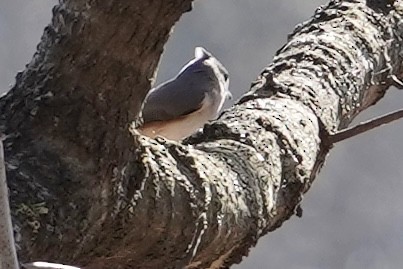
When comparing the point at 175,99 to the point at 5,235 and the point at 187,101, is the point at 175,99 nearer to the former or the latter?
the point at 187,101

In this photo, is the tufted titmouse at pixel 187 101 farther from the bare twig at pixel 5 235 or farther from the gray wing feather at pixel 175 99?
the bare twig at pixel 5 235

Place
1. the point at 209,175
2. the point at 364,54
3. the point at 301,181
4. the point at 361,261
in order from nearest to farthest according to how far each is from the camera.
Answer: the point at 209,175
the point at 301,181
the point at 364,54
the point at 361,261

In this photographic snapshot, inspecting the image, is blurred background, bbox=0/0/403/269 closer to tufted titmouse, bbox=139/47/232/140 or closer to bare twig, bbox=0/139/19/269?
tufted titmouse, bbox=139/47/232/140

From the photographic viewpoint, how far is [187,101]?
72.0 inches

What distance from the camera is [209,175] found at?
773 millimetres

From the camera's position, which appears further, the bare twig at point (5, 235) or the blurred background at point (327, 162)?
the blurred background at point (327, 162)

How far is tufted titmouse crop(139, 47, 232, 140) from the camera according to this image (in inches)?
68.0

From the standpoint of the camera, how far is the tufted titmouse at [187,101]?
1728 mm

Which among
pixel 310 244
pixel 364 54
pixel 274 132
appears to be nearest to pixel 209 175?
pixel 274 132

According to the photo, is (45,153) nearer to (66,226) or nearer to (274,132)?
(66,226)

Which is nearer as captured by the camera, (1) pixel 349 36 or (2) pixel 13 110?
(2) pixel 13 110

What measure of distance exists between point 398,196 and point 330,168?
8.1 inches

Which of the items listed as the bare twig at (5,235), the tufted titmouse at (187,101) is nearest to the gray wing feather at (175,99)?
the tufted titmouse at (187,101)

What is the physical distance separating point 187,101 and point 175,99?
0.10 feet
